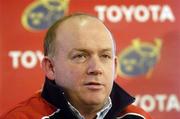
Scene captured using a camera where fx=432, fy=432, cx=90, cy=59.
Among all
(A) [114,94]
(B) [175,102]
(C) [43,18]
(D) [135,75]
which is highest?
(C) [43,18]

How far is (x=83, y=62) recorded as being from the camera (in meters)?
0.80

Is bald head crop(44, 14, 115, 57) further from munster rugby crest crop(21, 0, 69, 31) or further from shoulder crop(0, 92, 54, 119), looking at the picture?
munster rugby crest crop(21, 0, 69, 31)

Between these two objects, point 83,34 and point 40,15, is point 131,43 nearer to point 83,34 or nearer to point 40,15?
point 40,15

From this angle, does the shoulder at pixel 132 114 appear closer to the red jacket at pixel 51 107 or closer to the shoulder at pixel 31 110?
the red jacket at pixel 51 107

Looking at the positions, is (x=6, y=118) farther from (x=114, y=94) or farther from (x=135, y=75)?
(x=135, y=75)

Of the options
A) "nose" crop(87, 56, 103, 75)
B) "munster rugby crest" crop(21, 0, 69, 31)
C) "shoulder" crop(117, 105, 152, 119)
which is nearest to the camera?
"nose" crop(87, 56, 103, 75)

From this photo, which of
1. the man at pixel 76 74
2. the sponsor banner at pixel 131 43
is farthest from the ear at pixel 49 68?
the sponsor banner at pixel 131 43

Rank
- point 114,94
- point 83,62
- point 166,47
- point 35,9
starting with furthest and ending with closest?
point 166,47
point 35,9
point 114,94
point 83,62

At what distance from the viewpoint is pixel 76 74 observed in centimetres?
80

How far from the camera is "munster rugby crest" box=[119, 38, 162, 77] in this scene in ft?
5.47

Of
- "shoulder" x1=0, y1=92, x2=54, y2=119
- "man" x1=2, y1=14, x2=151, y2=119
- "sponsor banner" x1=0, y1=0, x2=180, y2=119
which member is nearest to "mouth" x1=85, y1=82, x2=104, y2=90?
"man" x1=2, y1=14, x2=151, y2=119

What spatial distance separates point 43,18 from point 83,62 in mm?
820

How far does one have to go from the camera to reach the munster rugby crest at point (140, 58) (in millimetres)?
1668

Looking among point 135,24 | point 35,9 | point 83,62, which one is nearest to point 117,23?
point 135,24
